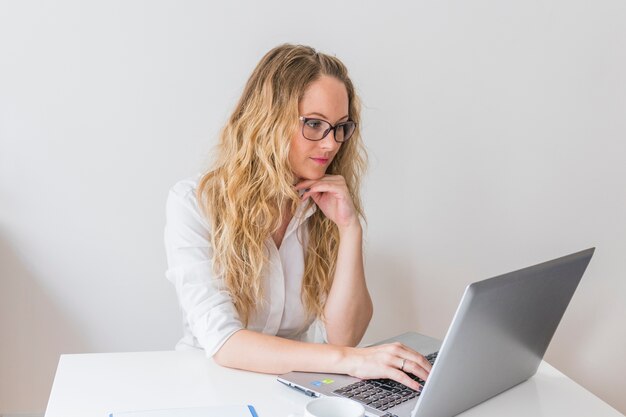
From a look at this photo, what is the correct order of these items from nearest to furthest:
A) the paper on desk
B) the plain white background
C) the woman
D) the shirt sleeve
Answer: the paper on desk → the shirt sleeve → the woman → the plain white background

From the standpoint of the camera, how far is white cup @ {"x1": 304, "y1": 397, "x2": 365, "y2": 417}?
43.5 inches

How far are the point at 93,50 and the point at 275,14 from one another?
56 centimetres

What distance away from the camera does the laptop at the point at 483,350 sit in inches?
46.1

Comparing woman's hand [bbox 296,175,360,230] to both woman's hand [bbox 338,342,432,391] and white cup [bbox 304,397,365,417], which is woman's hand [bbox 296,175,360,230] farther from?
white cup [bbox 304,397,365,417]

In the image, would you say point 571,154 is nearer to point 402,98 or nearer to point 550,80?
point 550,80

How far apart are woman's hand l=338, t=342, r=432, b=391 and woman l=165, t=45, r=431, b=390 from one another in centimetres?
25

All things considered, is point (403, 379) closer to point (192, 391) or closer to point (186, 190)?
point (192, 391)

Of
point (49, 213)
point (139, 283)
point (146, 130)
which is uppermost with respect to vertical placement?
point (146, 130)

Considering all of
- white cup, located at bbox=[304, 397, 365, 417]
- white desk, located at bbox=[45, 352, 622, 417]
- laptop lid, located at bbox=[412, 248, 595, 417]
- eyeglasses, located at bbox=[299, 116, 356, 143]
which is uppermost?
eyeglasses, located at bbox=[299, 116, 356, 143]

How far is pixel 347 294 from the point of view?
6.17 ft

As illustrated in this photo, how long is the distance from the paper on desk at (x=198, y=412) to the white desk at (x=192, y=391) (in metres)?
0.03

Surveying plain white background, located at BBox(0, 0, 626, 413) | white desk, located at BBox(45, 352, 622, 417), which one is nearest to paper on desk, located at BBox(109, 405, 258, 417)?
white desk, located at BBox(45, 352, 622, 417)

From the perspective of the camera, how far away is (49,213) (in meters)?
2.30

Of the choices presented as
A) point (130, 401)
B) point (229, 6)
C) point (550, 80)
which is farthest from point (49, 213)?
point (550, 80)
